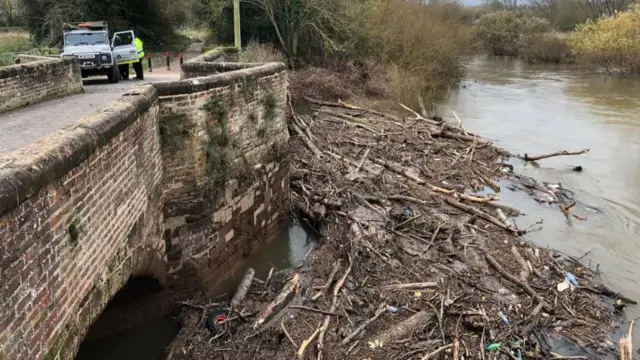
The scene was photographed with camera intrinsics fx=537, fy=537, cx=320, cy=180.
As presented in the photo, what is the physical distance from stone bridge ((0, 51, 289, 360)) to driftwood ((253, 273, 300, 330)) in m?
1.20

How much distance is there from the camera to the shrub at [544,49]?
46778 mm

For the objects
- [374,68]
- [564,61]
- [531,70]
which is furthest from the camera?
[564,61]

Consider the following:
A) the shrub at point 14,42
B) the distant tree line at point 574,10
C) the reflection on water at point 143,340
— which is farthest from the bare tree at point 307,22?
the distant tree line at point 574,10

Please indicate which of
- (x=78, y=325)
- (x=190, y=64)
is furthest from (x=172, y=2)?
(x=78, y=325)

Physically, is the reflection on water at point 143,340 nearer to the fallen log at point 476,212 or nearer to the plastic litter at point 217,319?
the plastic litter at point 217,319

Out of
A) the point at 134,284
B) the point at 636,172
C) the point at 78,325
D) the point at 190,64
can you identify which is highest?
the point at 190,64

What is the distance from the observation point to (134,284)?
7727mm

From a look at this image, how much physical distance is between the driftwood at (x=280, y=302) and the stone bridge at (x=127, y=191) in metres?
1.20

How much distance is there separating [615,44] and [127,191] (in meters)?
40.1

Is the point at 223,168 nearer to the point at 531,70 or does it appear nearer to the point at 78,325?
the point at 78,325

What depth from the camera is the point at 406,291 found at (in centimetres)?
880

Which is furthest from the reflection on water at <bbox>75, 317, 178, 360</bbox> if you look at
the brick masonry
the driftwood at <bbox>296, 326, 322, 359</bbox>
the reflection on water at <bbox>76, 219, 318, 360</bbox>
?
the brick masonry

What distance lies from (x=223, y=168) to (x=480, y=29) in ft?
162

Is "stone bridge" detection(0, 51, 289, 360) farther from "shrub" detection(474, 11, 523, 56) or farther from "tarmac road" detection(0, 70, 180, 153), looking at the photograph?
"shrub" detection(474, 11, 523, 56)
